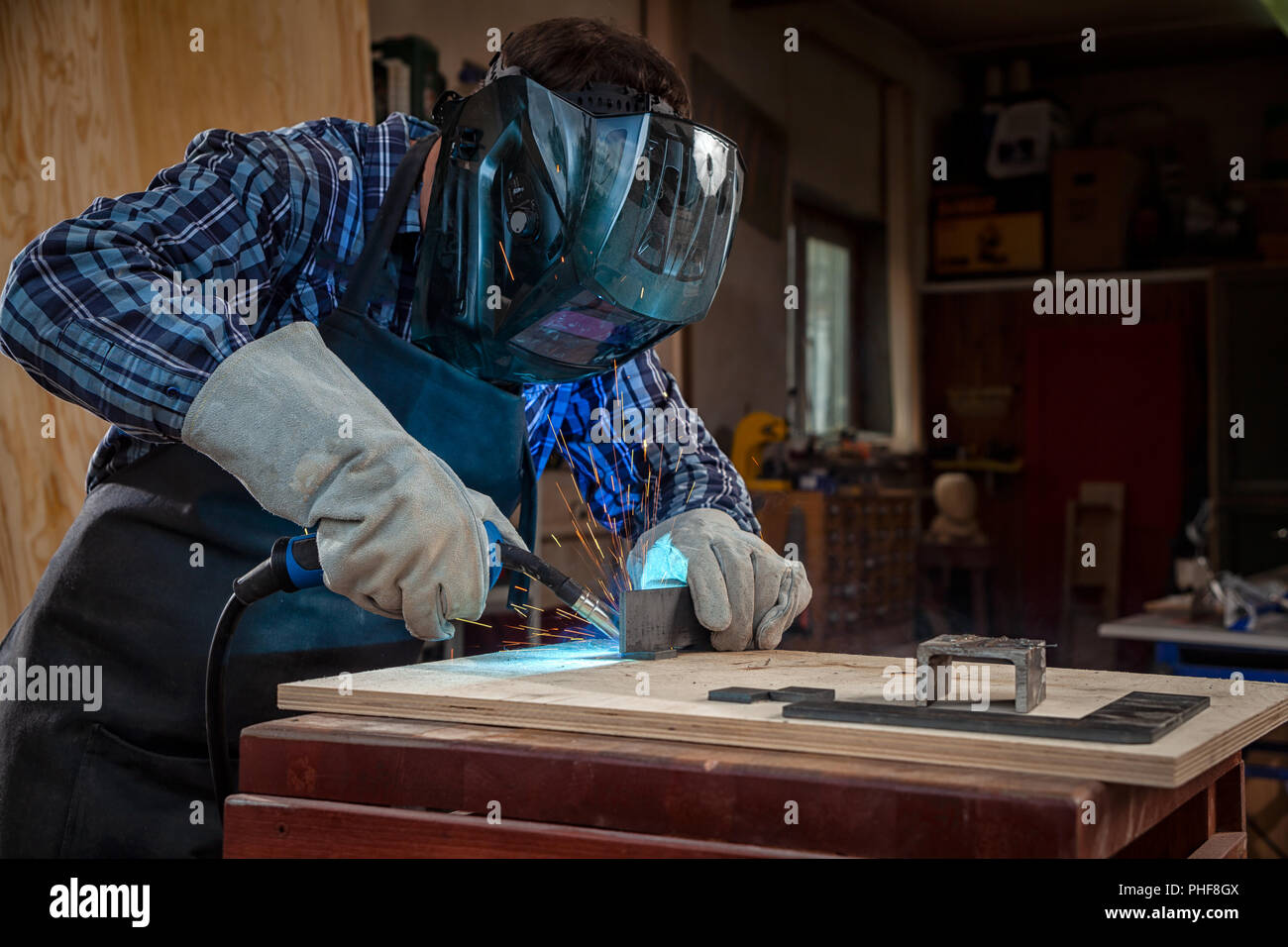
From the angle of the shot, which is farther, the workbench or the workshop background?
the workshop background

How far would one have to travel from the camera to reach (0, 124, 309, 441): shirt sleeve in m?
A: 1.39

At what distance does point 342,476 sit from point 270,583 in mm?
200

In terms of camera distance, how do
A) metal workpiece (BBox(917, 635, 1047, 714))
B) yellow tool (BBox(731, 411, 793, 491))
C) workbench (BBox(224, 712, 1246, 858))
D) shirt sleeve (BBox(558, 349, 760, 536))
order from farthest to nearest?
yellow tool (BBox(731, 411, 793, 491)), shirt sleeve (BBox(558, 349, 760, 536)), metal workpiece (BBox(917, 635, 1047, 714)), workbench (BBox(224, 712, 1246, 858))

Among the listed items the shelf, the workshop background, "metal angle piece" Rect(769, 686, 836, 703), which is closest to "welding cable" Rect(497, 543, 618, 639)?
"metal angle piece" Rect(769, 686, 836, 703)

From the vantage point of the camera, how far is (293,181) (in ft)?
5.44

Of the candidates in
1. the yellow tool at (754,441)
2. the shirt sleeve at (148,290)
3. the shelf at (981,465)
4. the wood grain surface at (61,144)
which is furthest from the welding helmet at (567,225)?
→ the shelf at (981,465)

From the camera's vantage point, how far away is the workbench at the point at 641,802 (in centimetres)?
97

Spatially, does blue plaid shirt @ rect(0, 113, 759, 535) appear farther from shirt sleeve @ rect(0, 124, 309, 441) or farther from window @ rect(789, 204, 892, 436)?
window @ rect(789, 204, 892, 436)

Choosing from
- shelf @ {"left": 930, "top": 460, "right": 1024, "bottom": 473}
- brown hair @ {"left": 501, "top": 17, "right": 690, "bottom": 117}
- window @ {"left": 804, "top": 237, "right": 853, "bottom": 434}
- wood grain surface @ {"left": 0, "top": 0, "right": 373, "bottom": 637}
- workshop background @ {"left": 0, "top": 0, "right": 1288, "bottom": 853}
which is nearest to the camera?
brown hair @ {"left": 501, "top": 17, "right": 690, "bottom": 117}

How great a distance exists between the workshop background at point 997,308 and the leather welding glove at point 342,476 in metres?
4.96

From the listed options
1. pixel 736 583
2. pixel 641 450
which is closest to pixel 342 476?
pixel 736 583
